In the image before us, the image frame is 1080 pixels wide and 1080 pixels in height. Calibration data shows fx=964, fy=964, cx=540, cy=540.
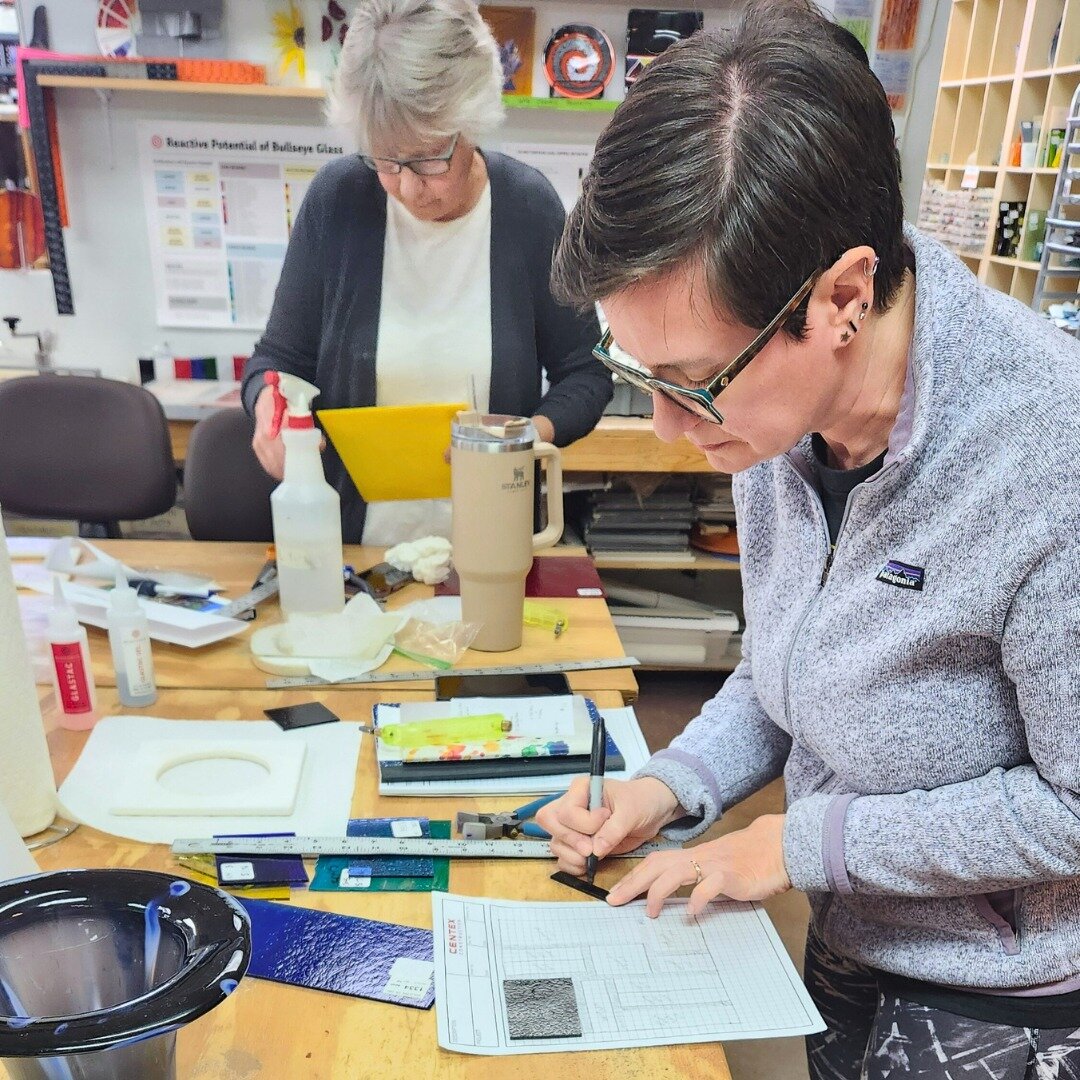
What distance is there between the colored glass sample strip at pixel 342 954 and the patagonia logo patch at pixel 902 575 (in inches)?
20.0

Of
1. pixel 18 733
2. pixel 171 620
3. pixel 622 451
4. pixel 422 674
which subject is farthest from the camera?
pixel 622 451

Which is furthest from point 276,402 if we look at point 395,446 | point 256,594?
point 256,594

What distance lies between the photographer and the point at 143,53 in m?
2.88

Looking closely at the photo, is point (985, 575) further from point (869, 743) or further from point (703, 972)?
point (703, 972)

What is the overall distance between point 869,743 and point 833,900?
240mm

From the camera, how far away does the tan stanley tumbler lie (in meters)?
1.27

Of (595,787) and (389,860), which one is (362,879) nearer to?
(389,860)

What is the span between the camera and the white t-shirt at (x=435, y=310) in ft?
5.77

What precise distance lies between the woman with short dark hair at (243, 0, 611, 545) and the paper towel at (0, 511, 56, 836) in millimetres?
728

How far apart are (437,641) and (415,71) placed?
0.87m

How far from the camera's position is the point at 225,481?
7.01ft

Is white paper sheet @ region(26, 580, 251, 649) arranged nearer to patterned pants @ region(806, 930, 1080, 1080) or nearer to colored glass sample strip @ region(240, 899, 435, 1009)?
colored glass sample strip @ region(240, 899, 435, 1009)

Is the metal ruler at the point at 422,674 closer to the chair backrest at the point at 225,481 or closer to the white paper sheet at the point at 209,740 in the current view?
the white paper sheet at the point at 209,740

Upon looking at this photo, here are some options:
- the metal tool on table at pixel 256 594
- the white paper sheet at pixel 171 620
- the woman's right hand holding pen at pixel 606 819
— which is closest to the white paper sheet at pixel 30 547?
the white paper sheet at pixel 171 620
